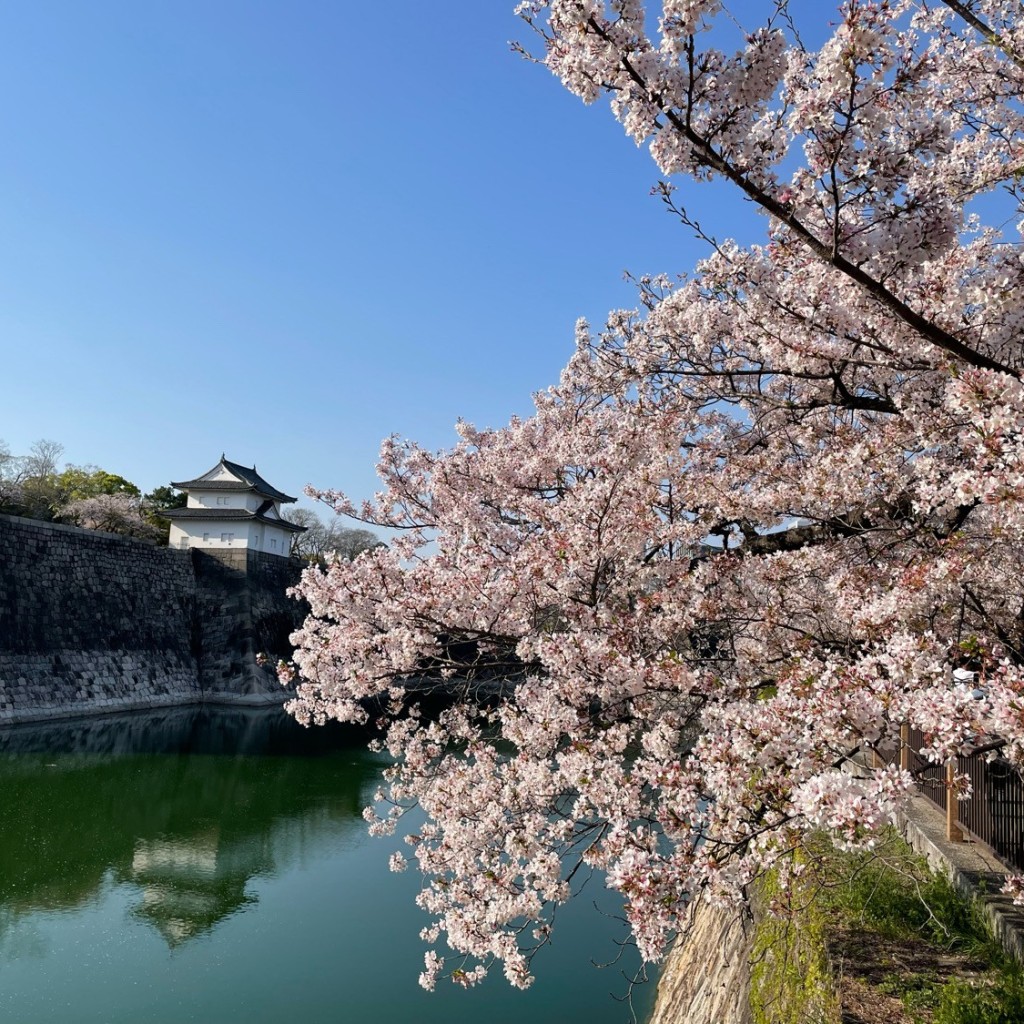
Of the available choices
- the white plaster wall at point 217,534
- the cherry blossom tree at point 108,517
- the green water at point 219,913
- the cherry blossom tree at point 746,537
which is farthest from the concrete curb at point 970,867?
the cherry blossom tree at point 108,517

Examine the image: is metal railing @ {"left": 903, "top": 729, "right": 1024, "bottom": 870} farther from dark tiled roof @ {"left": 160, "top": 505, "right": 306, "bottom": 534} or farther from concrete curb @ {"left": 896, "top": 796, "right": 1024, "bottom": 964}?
dark tiled roof @ {"left": 160, "top": 505, "right": 306, "bottom": 534}

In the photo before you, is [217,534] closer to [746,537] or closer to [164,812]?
[164,812]

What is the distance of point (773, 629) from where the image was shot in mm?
3629

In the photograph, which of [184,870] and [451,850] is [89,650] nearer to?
[184,870]

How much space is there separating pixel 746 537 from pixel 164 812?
1030 cm

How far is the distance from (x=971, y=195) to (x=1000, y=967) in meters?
3.17

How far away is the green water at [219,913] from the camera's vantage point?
19.6 ft

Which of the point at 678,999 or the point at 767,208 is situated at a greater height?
the point at 767,208

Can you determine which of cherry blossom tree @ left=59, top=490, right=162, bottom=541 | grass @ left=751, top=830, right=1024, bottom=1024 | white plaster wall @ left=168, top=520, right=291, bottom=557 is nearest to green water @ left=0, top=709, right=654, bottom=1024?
grass @ left=751, top=830, right=1024, bottom=1024

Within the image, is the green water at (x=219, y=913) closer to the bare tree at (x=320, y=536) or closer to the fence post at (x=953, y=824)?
the fence post at (x=953, y=824)

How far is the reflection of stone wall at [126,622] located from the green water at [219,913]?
12.0 feet

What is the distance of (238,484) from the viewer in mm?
25375

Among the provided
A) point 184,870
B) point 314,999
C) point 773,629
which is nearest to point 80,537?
point 184,870

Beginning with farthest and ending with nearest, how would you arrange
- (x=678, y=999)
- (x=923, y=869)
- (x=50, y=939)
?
1. (x=50, y=939)
2. (x=678, y=999)
3. (x=923, y=869)
